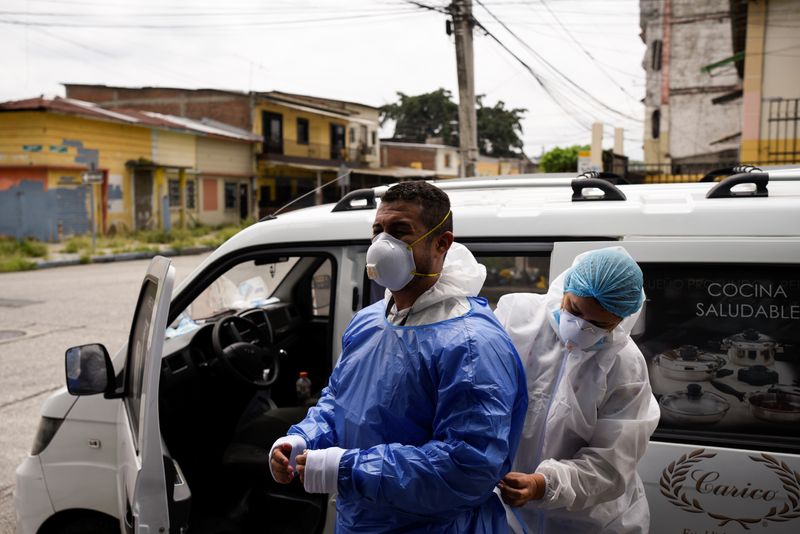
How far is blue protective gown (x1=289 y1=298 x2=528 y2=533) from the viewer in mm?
1758

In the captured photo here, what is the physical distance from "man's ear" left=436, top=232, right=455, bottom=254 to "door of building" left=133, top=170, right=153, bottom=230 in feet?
99.5

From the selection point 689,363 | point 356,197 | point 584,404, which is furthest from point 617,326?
point 356,197

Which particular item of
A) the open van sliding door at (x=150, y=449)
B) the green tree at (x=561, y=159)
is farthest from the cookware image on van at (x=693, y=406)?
the green tree at (x=561, y=159)

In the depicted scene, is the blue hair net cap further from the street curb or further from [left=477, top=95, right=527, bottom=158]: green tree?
[left=477, top=95, right=527, bottom=158]: green tree

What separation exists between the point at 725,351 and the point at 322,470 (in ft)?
4.50

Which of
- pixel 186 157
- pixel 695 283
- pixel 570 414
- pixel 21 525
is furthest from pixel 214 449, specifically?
pixel 186 157

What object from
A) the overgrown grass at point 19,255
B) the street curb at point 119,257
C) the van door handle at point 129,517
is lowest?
the street curb at point 119,257

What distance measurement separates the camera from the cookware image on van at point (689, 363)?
2342 millimetres

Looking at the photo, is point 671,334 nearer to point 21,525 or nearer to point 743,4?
point 21,525

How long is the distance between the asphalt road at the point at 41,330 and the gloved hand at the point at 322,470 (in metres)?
3.38

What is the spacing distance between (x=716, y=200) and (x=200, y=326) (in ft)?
8.04

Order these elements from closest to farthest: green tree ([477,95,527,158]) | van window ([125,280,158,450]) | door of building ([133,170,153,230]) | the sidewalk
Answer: van window ([125,280,158,450]) < the sidewalk < door of building ([133,170,153,230]) < green tree ([477,95,527,158])

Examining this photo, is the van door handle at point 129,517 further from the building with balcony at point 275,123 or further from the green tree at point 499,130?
the green tree at point 499,130

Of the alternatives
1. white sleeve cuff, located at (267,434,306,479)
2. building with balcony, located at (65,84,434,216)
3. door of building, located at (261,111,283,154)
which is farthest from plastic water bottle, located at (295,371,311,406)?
door of building, located at (261,111,283,154)
